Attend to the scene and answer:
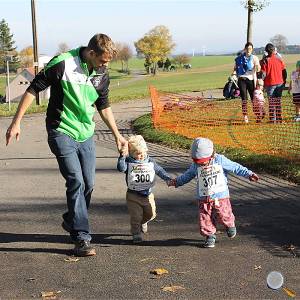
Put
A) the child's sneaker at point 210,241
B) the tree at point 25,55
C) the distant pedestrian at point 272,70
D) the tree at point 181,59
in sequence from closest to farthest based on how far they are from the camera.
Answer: the child's sneaker at point 210,241
the distant pedestrian at point 272,70
the tree at point 181,59
the tree at point 25,55

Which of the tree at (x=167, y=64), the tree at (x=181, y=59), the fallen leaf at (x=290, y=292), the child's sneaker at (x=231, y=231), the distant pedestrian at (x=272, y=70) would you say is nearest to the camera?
the fallen leaf at (x=290, y=292)

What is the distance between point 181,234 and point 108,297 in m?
1.77

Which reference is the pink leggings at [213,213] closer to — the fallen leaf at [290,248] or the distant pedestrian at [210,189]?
the distant pedestrian at [210,189]

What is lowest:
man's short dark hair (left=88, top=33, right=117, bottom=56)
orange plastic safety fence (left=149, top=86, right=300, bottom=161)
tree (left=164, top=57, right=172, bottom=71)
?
tree (left=164, top=57, right=172, bottom=71)

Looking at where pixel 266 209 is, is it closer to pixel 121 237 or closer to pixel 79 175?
pixel 121 237

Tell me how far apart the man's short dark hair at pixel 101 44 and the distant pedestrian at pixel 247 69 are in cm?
1043

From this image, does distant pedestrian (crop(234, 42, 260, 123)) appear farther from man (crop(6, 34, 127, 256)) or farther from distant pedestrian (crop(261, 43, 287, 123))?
man (crop(6, 34, 127, 256))

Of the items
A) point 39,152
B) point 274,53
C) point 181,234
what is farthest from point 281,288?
point 274,53

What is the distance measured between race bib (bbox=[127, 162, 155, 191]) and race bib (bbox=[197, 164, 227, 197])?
1.71 ft

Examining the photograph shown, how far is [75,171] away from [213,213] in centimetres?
133

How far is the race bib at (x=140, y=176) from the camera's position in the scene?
230 inches

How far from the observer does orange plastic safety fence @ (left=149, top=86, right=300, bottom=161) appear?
11609 mm

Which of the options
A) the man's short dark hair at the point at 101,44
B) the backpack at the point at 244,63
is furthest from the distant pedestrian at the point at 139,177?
the backpack at the point at 244,63

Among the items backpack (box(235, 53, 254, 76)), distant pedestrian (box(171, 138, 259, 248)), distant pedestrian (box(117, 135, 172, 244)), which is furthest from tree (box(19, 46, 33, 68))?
distant pedestrian (box(171, 138, 259, 248))
